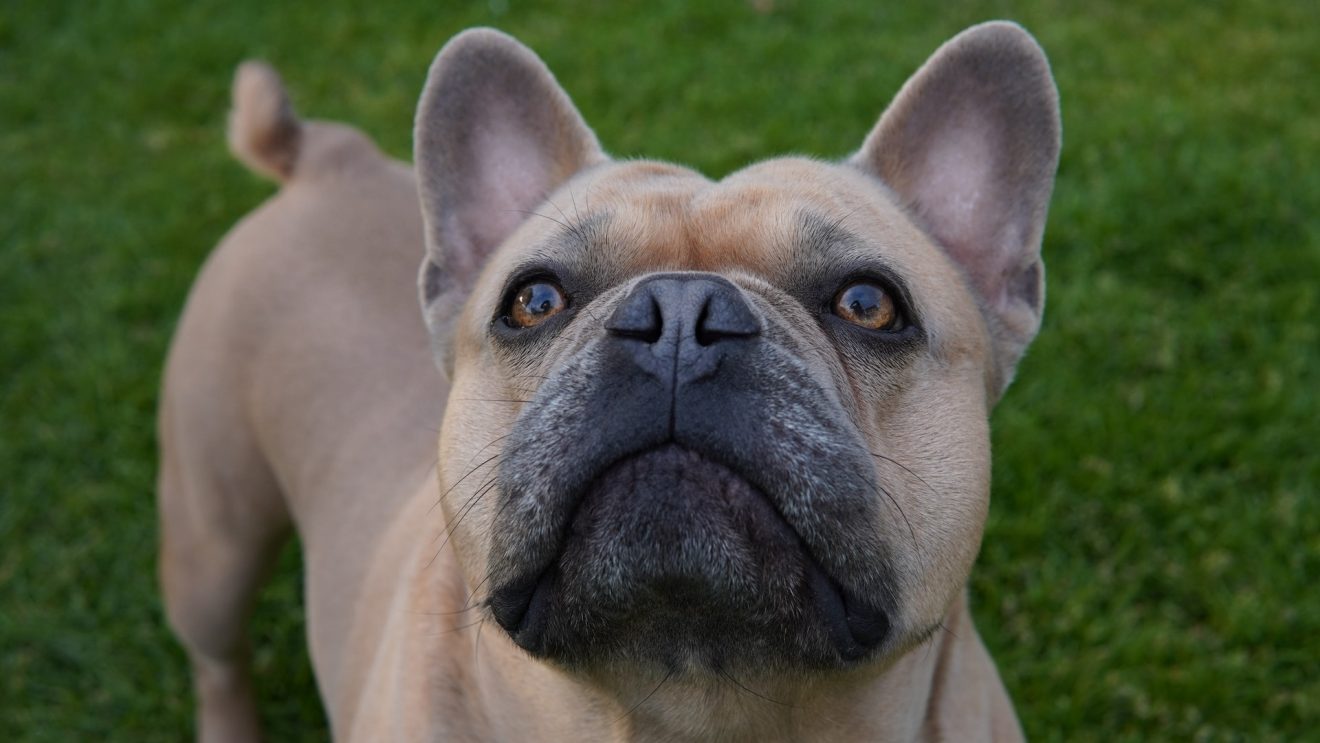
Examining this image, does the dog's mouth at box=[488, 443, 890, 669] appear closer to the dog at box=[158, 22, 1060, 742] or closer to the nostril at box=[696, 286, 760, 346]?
the dog at box=[158, 22, 1060, 742]

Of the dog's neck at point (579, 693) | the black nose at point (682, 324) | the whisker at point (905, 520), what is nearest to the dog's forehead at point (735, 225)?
the black nose at point (682, 324)

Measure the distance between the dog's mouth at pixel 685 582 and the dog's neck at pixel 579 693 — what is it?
5.1 inches

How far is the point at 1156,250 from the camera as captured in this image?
6.09m

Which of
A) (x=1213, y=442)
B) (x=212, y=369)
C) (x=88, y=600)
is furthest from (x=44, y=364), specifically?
(x=1213, y=442)

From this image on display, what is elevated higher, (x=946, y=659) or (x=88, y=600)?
(x=946, y=659)

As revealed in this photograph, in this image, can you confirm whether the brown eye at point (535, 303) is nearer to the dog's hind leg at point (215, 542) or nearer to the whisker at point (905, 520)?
the whisker at point (905, 520)

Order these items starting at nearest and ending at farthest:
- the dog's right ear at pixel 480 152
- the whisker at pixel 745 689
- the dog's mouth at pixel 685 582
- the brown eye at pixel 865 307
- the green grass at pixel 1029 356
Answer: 1. the dog's mouth at pixel 685 582
2. the whisker at pixel 745 689
3. the brown eye at pixel 865 307
4. the dog's right ear at pixel 480 152
5. the green grass at pixel 1029 356

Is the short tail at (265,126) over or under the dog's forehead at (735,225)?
under

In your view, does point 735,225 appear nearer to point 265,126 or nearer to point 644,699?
point 644,699

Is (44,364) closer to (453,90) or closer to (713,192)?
(453,90)

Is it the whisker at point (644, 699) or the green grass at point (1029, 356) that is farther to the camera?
the green grass at point (1029, 356)

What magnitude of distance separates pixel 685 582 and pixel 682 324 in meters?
0.43

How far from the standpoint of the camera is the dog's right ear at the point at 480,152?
10.6 feet

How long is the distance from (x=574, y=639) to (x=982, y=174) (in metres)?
1.72
